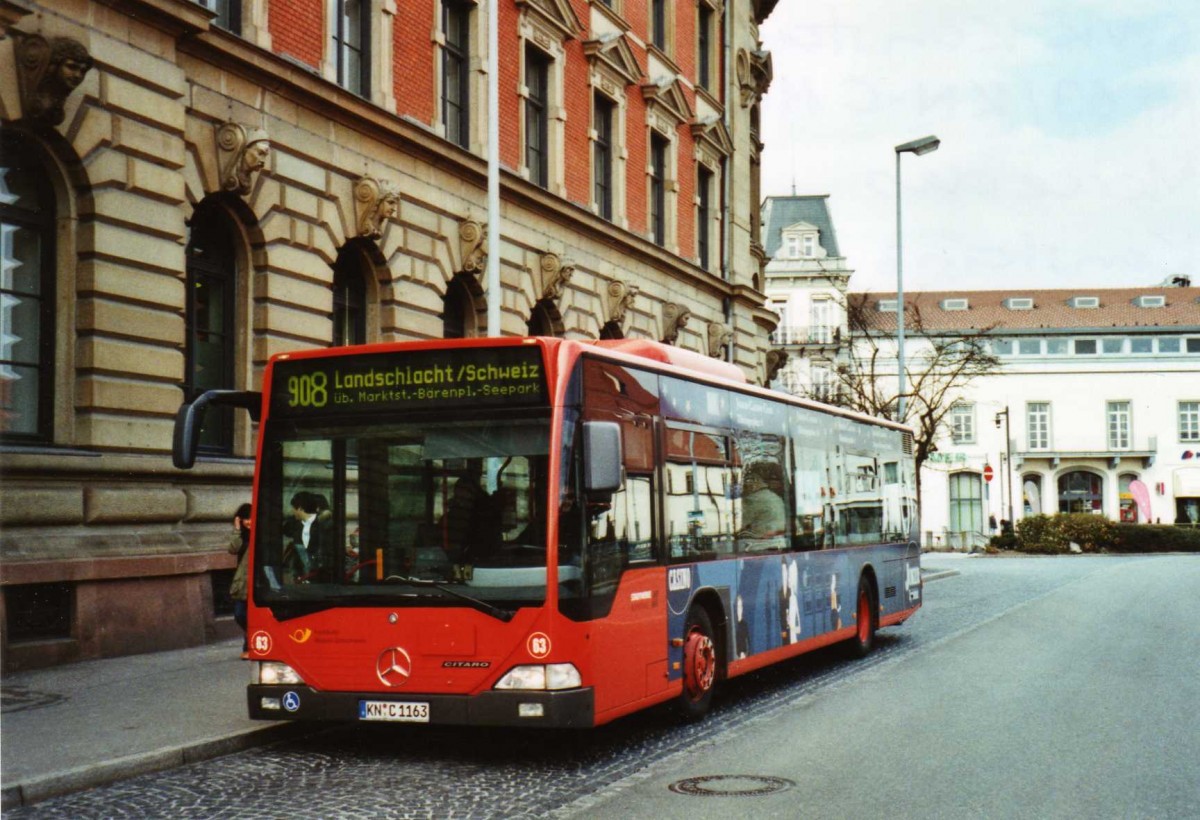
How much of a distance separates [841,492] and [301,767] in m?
8.21

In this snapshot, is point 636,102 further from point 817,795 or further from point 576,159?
point 817,795

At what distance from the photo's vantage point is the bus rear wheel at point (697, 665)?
11.2 m

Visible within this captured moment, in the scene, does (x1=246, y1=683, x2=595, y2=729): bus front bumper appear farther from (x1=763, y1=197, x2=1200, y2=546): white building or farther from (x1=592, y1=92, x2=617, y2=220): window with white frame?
(x1=763, y1=197, x2=1200, y2=546): white building

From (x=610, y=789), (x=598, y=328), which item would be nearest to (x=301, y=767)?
(x=610, y=789)

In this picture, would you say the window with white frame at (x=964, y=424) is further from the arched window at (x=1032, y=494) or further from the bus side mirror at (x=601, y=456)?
the bus side mirror at (x=601, y=456)

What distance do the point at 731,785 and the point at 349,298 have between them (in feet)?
42.3

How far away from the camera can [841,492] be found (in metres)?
16.0

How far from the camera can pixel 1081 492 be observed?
80.6 m

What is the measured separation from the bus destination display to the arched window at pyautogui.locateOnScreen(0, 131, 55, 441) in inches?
213

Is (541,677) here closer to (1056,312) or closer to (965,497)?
(965,497)

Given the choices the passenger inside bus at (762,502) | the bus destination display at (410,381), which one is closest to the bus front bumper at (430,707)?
the bus destination display at (410,381)

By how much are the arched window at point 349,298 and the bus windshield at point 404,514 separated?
10.3 metres

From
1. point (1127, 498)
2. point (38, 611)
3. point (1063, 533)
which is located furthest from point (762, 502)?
point (1127, 498)

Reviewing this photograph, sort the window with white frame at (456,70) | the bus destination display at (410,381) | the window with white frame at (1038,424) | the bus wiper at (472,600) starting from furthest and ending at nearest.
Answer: the window with white frame at (1038,424) → the window with white frame at (456,70) → the bus destination display at (410,381) → the bus wiper at (472,600)
